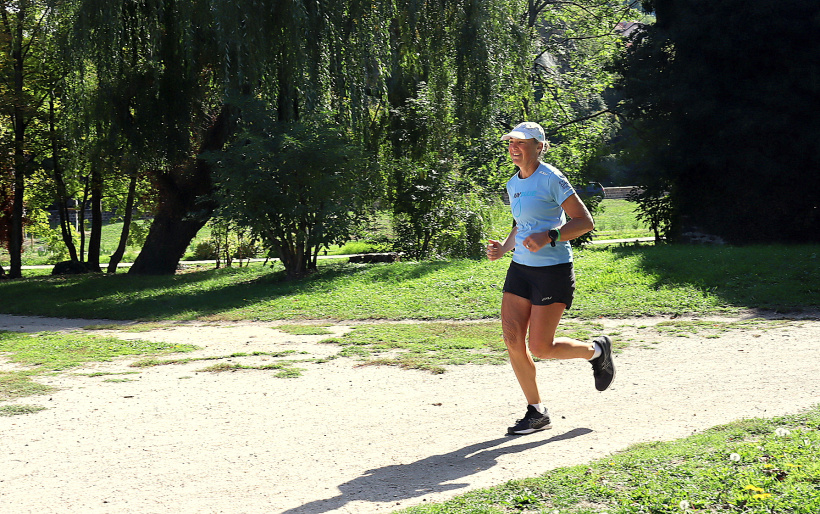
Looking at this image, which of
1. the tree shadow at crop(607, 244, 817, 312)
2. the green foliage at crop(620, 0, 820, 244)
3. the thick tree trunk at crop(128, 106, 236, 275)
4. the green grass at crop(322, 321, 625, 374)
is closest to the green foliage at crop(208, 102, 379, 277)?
the thick tree trunk at crop(128, 106, 236, 275)

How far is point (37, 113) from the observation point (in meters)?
21.3

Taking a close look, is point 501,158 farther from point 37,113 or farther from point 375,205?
point 37,113

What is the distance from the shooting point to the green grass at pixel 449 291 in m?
11.5

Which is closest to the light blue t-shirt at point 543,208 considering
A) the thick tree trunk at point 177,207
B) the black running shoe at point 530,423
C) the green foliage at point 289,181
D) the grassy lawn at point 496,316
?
the black running shoe at point 530,423

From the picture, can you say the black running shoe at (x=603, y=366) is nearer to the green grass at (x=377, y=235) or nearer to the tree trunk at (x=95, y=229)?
the green grass at (x=377, y=235)

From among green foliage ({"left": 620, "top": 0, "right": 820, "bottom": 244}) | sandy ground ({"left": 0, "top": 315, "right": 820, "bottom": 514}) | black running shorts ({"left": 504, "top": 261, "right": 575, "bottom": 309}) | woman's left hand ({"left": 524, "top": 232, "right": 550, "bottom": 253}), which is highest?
green foliage ({"left": 620, "top": 0, "right": 820, "bottom": 244})

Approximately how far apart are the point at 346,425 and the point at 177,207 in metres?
14.1

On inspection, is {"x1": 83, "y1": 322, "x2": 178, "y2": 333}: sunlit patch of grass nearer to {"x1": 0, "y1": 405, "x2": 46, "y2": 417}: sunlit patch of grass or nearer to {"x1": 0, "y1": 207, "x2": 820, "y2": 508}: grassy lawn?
{"x1": 0, "y1": 207, "x2": 820, "y2": 508}: grassy lawn

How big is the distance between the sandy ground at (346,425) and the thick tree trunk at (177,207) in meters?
10.0

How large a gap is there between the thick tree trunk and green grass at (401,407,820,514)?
14746 mm

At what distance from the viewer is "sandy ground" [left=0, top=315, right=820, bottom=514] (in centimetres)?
451

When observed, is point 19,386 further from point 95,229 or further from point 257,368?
point 95,229

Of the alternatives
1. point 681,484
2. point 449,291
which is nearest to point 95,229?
point 449,291

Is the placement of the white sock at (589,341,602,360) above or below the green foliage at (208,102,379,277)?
below
